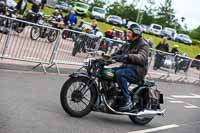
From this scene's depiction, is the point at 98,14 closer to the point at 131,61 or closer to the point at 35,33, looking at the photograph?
the point at 35,33

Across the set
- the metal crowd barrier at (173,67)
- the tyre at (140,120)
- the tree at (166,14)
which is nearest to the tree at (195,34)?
the tree at (166,14)

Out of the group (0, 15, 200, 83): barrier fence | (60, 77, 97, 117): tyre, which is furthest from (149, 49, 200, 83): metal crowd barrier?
(60, 77, 97, 117): tyre

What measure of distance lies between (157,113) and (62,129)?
249 centimetres

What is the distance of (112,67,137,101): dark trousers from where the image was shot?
30.0 feet

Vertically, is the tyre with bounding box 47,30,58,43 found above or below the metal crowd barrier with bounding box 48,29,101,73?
above

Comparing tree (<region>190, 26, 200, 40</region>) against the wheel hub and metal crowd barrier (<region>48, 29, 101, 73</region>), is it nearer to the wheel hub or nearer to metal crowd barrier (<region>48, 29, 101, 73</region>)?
metal crowd barrier (<region>48, 29, 101, 73</region>)

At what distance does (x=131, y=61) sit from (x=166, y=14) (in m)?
91.5

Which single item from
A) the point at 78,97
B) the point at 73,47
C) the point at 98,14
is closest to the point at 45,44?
the point at 73,47

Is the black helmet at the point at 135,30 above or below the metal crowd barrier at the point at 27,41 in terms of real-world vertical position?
above

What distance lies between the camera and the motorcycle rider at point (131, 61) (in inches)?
359

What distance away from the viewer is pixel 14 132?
284 inches

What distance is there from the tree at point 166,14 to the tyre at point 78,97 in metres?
90.5

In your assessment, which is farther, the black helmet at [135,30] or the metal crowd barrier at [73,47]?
the metal crowd barrier at [73,47]

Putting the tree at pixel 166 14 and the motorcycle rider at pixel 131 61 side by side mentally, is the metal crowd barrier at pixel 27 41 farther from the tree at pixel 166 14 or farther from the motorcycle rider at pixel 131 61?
the tree at pixel 166 14
